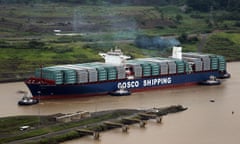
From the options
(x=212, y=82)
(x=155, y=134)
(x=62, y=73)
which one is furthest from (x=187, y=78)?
(x=155, y=134)

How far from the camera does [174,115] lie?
30.2 meters

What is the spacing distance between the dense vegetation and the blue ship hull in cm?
660

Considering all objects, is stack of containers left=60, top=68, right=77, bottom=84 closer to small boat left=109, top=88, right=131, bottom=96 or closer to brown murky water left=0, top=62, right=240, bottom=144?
brown murky water left=0, top=62, right=240, bottom=144

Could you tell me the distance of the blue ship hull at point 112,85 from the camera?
3325 centimetres

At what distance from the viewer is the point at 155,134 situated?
2645cm

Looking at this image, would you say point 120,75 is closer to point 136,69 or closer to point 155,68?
point 136,69

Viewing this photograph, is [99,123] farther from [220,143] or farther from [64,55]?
[64,55]

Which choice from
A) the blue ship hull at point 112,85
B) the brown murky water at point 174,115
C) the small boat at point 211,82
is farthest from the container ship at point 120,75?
the brown murky water at point 174,115

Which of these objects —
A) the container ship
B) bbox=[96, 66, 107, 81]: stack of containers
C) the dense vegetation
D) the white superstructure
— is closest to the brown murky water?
the container ship

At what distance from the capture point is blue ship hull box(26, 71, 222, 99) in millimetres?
33250

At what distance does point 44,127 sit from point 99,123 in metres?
2.42

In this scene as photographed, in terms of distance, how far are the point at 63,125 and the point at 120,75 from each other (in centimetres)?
1026

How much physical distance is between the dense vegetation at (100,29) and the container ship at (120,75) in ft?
20.4

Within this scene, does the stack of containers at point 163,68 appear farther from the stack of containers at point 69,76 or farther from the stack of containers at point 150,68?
the stack of containers at point 69,76
